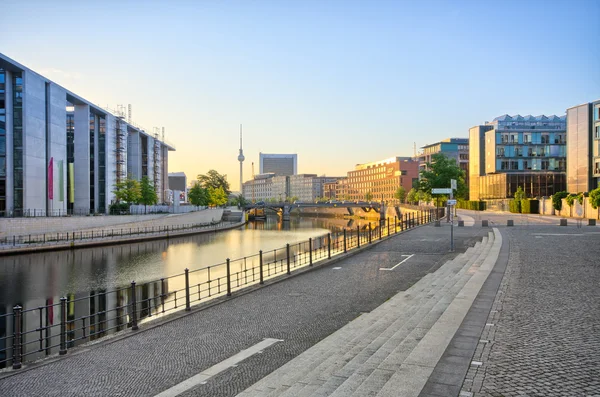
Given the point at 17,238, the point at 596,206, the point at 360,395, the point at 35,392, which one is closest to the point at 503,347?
the point at 360,395

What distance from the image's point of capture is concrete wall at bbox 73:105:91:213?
68688mm

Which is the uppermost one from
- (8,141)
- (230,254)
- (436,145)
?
(436,145)

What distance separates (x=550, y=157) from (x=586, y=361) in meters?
98.8

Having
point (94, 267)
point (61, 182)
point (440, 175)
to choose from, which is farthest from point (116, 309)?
point (61, 182)

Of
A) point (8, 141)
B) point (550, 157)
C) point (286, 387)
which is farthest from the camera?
point (550, 157)

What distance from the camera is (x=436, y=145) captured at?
15225 cm

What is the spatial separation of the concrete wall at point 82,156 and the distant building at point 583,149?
71009 mm

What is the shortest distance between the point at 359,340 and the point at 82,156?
67.6 m

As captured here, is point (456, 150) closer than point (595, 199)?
No

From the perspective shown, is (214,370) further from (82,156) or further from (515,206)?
(515,206)

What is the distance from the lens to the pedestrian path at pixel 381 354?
684 cm

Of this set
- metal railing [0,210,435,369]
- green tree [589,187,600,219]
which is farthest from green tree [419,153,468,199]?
metal railing [0,210,435,369]

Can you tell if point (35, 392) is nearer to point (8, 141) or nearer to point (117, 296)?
point (117, 296)

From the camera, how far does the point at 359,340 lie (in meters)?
9.91
